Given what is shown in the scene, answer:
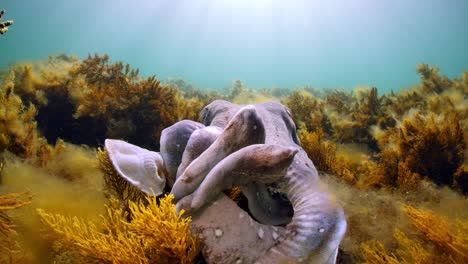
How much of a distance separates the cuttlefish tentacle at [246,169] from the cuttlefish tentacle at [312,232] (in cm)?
25

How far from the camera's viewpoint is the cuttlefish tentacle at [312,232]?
1.68 meters

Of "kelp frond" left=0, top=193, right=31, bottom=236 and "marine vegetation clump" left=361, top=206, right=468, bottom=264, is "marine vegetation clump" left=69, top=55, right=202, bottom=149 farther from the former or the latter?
"marine vegetation clump" left=361, top=206, right=468, bottom=264

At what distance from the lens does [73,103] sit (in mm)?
5832

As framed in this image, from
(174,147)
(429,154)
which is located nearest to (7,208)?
(174,147)

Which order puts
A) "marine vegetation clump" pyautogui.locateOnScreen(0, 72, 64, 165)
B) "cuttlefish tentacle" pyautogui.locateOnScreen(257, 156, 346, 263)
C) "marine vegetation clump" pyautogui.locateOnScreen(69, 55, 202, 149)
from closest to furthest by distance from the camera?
"cuttlefish tentacle" pyautogui.locateOnScreen(257, 156, 346, 263) < "marine vegetation clump" pyautogui.locateOnScreen(0, 72, 64, 165) < "marine vegetation clump" pyautogui.locateOnScreen(69, 55, 202, 149)

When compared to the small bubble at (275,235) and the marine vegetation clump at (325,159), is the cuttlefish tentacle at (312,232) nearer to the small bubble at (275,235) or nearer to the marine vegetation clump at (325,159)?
the small bubble at (275,235)

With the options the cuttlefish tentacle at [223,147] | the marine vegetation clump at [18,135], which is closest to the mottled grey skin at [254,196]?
the cuttlefish tentacle at [223,147]

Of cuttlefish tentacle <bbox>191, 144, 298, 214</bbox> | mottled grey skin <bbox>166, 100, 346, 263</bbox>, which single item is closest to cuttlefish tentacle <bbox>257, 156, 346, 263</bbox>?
mottled grey skin <bbox>166, 100, 346, 263</bbox>

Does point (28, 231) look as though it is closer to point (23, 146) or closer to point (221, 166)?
point (221, 166)

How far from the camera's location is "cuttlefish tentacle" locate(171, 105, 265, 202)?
2019 millimetres

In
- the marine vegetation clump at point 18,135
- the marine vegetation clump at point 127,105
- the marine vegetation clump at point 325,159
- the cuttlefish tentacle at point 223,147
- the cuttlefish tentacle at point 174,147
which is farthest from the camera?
the marine vegetation clump at point 127,105

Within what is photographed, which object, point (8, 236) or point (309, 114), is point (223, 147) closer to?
point (8, 236)

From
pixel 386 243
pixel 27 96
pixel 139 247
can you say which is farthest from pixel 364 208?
pixel 27 96

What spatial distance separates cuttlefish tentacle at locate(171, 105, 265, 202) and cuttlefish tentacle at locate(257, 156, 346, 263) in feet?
1.78
